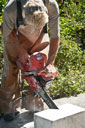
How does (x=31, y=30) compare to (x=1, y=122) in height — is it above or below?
above

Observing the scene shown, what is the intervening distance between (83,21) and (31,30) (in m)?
3.68

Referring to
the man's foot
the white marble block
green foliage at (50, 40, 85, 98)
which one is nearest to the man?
the man's foot

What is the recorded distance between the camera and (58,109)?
252 centimetres

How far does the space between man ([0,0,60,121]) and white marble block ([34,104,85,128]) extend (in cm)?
49

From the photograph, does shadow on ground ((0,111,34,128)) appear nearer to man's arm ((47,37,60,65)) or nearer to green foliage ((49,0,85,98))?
man's arm ((47,37,60,65))

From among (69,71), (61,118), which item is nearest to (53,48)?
(61,118)

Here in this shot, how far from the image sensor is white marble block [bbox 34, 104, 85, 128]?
7.42ft

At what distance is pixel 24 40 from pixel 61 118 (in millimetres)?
941

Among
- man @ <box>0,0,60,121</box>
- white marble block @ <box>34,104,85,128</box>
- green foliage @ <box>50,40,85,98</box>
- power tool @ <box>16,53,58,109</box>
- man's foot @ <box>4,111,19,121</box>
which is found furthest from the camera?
green foliage @ <box>50,40,85,98</box>

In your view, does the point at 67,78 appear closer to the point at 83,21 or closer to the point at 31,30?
the point at 31,30

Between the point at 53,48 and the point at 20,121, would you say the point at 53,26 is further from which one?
the point at 20,121

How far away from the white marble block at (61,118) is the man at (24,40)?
491 mm

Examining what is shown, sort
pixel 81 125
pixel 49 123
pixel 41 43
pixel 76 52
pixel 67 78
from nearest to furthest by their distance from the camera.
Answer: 1. pixel 49 123
2. pixel 81 125
3. pixel 41 43
4. pixel 67 78
5. pixel 76 52

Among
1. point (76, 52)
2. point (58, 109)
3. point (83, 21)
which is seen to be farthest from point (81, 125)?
point (83, 21)
